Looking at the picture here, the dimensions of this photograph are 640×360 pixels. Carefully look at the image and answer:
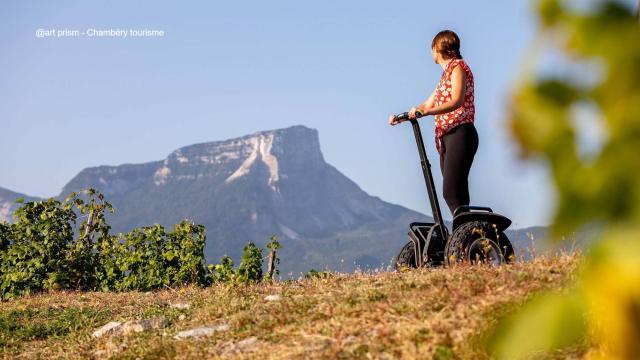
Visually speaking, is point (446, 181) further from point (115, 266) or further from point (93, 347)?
point (115, 266)

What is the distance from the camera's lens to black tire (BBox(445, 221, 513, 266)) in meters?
8.45

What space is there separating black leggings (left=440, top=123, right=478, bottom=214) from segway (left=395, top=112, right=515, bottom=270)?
17 centimetres

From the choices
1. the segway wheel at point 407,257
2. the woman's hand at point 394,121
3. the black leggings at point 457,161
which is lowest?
the segway wheel at point 407,257

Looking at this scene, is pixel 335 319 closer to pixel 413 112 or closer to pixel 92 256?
pixel 413 112

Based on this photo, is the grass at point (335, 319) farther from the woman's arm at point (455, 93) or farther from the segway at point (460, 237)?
the woman's arm at point (455, 93)

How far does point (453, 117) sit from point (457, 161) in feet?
1.48

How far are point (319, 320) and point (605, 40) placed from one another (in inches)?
258

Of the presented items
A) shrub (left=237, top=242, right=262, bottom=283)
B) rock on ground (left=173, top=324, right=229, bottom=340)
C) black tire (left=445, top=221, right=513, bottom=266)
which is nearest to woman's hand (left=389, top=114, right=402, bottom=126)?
black tire (left=445, top=221, right=513, bottom=266)

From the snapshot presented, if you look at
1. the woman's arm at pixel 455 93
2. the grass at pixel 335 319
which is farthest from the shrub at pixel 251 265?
the woman's arm at pixel 455 93

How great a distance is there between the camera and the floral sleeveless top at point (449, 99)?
861 cm

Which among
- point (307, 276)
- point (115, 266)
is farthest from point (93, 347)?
point (115, 266)

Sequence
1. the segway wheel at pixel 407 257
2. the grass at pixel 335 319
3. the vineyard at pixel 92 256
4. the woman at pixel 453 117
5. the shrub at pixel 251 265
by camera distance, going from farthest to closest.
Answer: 1. the vineyard at pixel 92 256
2. the shrub at pixel 251 265
3. the segway wheel at pixel 407 257
4. the woman at pixel 453 117
5. the grass at pixel 335 319

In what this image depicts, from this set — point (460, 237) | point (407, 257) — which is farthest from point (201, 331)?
point (407, 257)

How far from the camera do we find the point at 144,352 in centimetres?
768
